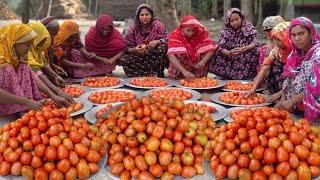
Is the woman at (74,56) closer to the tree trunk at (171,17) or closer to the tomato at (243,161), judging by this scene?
the tomato at (243,161)

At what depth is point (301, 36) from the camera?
402cm

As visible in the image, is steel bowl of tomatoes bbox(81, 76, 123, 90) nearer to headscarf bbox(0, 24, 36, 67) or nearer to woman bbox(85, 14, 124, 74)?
woman bbox(85, 14, 124, 74)

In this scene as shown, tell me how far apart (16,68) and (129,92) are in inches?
57.1

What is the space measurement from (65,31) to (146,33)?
1.35m

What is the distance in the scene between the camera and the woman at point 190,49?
5.97 m

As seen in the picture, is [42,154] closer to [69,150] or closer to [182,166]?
[69,150]

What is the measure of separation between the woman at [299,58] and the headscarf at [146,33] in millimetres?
2596

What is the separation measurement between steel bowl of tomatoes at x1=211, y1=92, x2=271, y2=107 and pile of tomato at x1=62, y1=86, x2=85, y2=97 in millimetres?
1709

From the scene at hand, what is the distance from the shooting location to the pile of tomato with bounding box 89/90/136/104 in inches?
182

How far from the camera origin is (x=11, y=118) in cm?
423

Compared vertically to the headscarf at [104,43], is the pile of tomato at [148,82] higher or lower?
lower

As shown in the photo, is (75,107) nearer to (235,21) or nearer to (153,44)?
(153,44)

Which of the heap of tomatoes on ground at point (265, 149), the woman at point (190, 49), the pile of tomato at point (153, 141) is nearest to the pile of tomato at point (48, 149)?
the pile of tomato at point (153, 141)

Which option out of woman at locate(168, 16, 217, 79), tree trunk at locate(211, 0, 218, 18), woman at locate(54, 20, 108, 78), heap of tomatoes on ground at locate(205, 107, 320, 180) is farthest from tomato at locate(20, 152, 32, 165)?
tree trunk at locate(211, 0, 218, 18)
